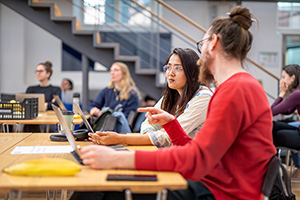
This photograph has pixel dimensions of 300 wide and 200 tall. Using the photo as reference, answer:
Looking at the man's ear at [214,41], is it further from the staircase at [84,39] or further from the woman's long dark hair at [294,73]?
the staircase at [84,39]

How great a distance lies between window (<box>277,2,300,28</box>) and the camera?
8.81 metres

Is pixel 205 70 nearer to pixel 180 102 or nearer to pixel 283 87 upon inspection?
pixel 180 102

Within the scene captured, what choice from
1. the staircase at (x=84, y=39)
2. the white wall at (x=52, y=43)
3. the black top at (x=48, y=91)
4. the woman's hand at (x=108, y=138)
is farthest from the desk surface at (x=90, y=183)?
the white wall at (x=52, y=43)

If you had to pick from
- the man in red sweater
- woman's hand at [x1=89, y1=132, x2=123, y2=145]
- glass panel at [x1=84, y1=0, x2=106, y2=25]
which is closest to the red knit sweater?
the man in red sweater

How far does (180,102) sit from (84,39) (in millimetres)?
3967

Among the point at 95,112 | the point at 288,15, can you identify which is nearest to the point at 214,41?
the point at 95,112

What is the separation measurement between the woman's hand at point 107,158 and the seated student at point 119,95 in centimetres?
336

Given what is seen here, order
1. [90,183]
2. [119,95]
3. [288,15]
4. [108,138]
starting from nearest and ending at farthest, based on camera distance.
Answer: [90,183], [108,138], [119,95], [288,15]

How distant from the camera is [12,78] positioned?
823cm

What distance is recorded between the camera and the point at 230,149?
4.03ft

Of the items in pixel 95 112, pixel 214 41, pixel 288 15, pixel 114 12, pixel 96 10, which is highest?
pixel 288 15

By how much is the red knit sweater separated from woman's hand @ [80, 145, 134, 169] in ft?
0.10

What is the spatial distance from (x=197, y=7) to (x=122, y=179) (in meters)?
→ 8.07

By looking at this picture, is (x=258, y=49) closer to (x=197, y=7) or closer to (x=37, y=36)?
(x=197, y=7)
